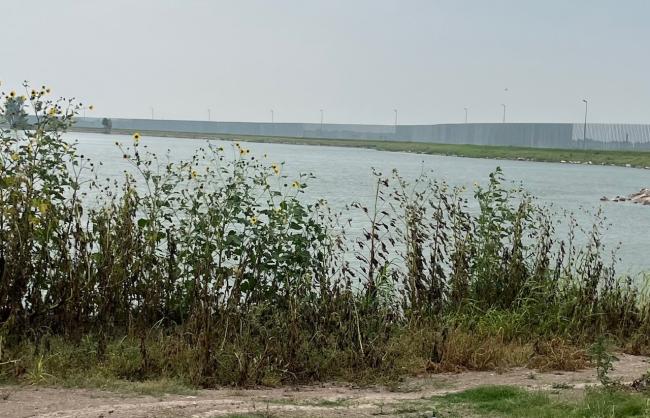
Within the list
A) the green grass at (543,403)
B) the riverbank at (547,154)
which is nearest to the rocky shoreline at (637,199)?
the green grass at (543,403)

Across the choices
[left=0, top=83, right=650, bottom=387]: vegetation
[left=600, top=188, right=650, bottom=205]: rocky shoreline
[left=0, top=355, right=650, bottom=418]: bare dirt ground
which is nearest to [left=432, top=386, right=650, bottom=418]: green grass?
[left=0, top=355, right=650, bottom=418]: bare dirt ground

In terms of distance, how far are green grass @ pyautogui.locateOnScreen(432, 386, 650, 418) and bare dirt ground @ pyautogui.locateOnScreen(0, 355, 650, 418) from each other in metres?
0.38

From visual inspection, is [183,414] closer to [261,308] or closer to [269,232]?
[261,308]

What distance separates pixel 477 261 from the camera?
1049 cm

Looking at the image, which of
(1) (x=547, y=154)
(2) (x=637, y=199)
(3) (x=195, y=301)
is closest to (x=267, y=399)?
(3) (x=195, y=301)

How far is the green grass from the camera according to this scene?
624 centimetres

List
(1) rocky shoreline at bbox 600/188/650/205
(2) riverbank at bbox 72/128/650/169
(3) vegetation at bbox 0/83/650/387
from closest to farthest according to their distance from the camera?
(3) vegetation at bbox 0/83/650/387 → (1) rocky shoreline at bbox 600/188/650/205 → (2) riverbank at bbox 72/128/650/169

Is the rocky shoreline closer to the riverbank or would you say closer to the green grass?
the green grass

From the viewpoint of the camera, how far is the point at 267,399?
6812mm

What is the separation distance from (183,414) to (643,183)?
229 ft

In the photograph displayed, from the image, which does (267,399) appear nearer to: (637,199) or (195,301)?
(195,301)

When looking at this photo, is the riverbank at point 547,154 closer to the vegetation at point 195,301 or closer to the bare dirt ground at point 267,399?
the vegetation at point 195,301

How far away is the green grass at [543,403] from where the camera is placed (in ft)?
20.5

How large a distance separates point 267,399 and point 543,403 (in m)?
2.16
